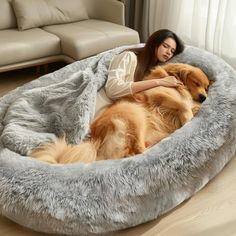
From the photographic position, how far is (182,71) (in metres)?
2.38

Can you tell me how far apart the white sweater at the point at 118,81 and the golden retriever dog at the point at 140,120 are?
66mm

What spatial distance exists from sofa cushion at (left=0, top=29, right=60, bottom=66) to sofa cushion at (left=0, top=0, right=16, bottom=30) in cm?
13

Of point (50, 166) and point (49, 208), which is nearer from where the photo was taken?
point (49, 208)

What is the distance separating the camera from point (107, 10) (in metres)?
3.86

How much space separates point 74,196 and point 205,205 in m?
0.71

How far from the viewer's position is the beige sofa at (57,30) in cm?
322

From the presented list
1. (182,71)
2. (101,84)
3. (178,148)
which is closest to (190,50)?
(182,71)

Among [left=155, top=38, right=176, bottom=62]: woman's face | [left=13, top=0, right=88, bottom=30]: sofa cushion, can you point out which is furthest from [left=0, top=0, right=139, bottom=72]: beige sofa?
[left=155, top=38, right=176, bottom=62]: woman's face

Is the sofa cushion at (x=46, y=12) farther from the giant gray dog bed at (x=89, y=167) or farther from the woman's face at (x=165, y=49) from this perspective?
the woman's face at (x=165, y=49)

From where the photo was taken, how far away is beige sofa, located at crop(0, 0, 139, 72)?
322 cm

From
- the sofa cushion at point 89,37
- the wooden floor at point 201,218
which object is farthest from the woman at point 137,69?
the sofa cushion at point 89,37

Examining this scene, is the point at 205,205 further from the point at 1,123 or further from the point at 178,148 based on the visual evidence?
the point at 1,123

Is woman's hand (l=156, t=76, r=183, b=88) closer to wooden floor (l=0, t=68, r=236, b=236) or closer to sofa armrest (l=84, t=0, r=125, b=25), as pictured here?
wooden floor (l=0, t=68, r=236, b=236)

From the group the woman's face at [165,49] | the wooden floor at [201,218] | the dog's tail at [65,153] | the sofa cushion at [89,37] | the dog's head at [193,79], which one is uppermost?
the woman's face at [165,49]
